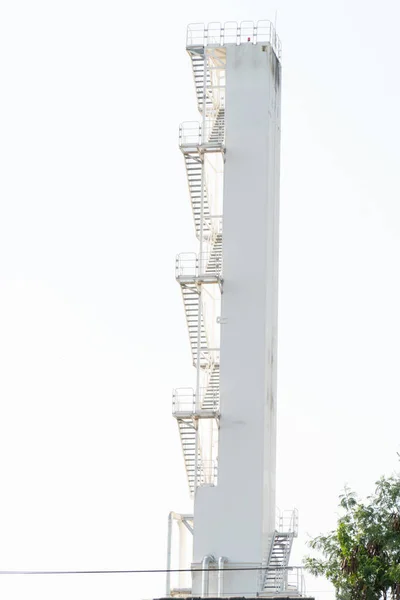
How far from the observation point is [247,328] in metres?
62.0

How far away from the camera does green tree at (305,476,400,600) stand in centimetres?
6475

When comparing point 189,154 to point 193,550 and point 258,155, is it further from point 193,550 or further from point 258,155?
point 193,550

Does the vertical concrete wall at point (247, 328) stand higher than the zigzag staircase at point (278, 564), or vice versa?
the vertical concrete wall at point (247, 328)

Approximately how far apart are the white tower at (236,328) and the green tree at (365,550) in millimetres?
5408

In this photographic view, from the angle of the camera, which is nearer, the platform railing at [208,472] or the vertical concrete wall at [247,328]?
the vertical concrete wall at [247,328]

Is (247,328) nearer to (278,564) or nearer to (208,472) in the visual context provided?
(208,472)

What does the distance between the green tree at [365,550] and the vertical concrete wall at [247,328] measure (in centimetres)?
557

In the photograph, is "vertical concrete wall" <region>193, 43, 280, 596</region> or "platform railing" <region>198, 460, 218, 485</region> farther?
"platform railing" <region>198, 460, 218, 485</region>

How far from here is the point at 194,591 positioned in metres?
59.1

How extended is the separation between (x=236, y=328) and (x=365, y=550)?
497 inches

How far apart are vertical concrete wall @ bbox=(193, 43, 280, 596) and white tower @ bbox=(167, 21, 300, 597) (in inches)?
1.7

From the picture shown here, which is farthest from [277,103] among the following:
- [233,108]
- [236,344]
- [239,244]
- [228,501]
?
[228,501]

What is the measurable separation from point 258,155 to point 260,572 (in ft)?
60.5

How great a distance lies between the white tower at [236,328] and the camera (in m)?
59.4
